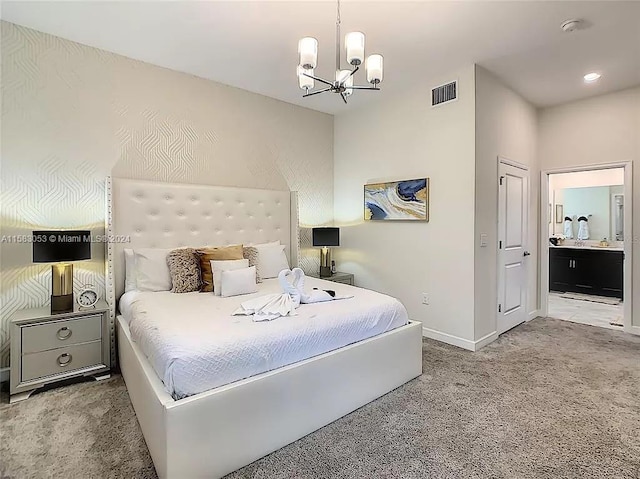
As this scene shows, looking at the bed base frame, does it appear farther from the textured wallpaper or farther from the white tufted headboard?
the textured wallpaper

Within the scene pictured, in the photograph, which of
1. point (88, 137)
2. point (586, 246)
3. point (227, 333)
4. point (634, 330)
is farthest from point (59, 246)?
point (586, 246)

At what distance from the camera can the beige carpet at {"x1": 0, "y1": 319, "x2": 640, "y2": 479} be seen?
1709 millimetres

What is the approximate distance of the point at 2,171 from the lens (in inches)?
101

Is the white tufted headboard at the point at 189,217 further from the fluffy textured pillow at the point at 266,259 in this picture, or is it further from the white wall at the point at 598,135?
the white wall at the point at 598,135

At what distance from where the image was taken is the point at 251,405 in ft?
5.71

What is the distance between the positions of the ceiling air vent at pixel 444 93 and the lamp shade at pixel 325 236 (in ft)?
6.13

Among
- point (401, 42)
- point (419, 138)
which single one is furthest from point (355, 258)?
point (401, 42)

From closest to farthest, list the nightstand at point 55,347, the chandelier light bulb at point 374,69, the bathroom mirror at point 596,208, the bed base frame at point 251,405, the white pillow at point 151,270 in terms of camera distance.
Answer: the bed base frame at point 251,405
the chandelier light bulb at point 374,69
the nightstand at point 55,347
the white pillow at point 151,270
the bathroom mirror at point 596,208

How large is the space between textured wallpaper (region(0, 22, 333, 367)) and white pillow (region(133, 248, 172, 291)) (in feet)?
1.24

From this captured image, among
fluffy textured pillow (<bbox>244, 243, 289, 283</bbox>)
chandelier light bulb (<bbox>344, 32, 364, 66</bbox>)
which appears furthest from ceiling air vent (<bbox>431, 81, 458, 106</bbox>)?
fluffy textured pillow (<bbox>244, 243, 289, 283</bbox>)

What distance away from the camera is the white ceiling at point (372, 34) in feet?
7.89

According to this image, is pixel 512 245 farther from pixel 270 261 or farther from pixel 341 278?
pixel 270 261

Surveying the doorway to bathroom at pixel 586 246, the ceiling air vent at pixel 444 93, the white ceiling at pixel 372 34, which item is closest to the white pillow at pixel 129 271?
the white ceiling at pixel 372 34

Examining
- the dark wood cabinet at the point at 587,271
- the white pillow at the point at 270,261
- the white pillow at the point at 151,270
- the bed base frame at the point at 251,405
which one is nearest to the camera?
the bed base frame at the point at 251,405
